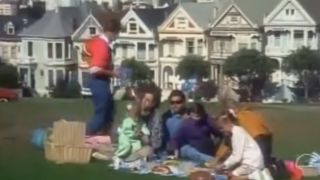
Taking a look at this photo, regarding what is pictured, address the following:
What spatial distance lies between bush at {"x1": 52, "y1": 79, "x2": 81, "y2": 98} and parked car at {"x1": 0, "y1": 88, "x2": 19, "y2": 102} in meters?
0.12

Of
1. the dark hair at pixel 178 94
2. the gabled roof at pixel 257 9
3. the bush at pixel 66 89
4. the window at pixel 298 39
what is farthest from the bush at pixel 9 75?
the window at pixel 298 39

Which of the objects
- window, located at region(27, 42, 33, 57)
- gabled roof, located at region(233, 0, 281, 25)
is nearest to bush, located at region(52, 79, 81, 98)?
window, located at region(27, 42, 33, 57)

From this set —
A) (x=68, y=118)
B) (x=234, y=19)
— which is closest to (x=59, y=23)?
(x=68, y=118)

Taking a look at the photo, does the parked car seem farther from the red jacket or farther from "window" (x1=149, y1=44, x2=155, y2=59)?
"window" (x1=149, y1=44, x2=155, y2=59)

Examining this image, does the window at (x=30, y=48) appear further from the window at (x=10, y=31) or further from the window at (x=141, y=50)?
the window at (x=141, y=50)

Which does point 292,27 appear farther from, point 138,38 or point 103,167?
point 103,167

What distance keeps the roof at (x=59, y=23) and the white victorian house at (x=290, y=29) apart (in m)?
0.54

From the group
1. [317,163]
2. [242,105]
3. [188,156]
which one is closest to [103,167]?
[188,156]

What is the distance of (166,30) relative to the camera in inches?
107

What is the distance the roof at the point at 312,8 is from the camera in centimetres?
261

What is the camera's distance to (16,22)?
2850mm

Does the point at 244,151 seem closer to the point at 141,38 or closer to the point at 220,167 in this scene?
the point at 220,167

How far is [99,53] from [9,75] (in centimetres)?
37

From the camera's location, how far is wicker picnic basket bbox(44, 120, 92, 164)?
8.74 ft
